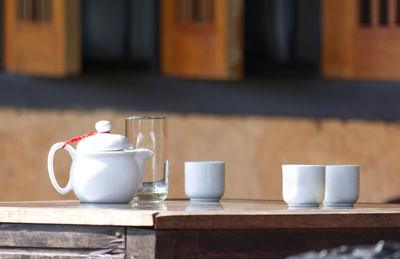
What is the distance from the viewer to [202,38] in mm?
3734

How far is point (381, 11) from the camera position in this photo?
386 cm

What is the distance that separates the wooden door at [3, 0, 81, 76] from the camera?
3.59 metres

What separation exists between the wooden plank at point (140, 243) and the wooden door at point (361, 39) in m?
2.55

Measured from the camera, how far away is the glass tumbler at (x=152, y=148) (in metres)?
1.77

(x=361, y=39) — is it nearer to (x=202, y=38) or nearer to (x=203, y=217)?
(x=202, y=38)

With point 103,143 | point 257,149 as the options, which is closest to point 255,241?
point 103,143

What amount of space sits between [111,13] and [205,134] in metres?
0.77

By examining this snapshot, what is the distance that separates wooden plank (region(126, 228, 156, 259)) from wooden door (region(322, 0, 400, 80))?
255 centimetres

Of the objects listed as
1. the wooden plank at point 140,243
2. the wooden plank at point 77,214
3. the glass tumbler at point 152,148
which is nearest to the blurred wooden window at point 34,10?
the glass tumbler at point 152,148

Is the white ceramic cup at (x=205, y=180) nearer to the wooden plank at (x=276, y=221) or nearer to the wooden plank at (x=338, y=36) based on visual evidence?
the wooden plank at (x=276, y=221)

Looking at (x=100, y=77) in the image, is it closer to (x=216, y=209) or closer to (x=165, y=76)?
(x=165, y=76)

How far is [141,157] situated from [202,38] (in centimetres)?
209

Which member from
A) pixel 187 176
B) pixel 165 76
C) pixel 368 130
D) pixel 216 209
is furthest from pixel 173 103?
pixel 216 209

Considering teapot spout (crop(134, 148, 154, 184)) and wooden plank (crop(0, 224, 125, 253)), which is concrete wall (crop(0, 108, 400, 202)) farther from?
wooden plank (crop(0, 224, 125, 253))
